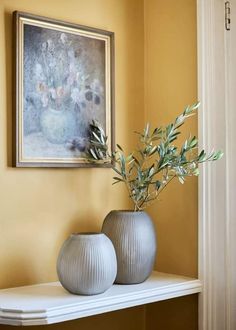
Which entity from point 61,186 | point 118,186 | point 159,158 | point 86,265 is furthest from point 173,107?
point 86,265

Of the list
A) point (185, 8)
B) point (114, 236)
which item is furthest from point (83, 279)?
point (185, 8)

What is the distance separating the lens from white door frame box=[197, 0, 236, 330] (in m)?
1.94

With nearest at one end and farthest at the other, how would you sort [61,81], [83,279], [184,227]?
[83,279]
[61,81]
[184,227]

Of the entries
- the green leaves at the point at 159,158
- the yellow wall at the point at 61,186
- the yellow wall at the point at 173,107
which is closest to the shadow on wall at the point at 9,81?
the yellow wall at the point at 61,186

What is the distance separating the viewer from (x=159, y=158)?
75.9 inches

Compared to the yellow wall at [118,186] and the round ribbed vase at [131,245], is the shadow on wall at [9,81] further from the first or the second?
the round ribbed vase at [131,245]

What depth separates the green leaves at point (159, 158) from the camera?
1842 mm

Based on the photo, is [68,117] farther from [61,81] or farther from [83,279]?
[83,279]

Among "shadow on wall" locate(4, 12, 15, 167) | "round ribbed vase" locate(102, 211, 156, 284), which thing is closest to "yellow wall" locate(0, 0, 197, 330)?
"shadow on wall" locate(4, 12, 15, 167)

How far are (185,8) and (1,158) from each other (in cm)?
93

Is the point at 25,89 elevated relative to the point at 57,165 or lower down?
elevated

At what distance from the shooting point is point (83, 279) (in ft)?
5.42

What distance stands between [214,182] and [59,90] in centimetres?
66

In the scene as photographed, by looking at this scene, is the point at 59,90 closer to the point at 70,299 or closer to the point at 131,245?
the point at 131,245
